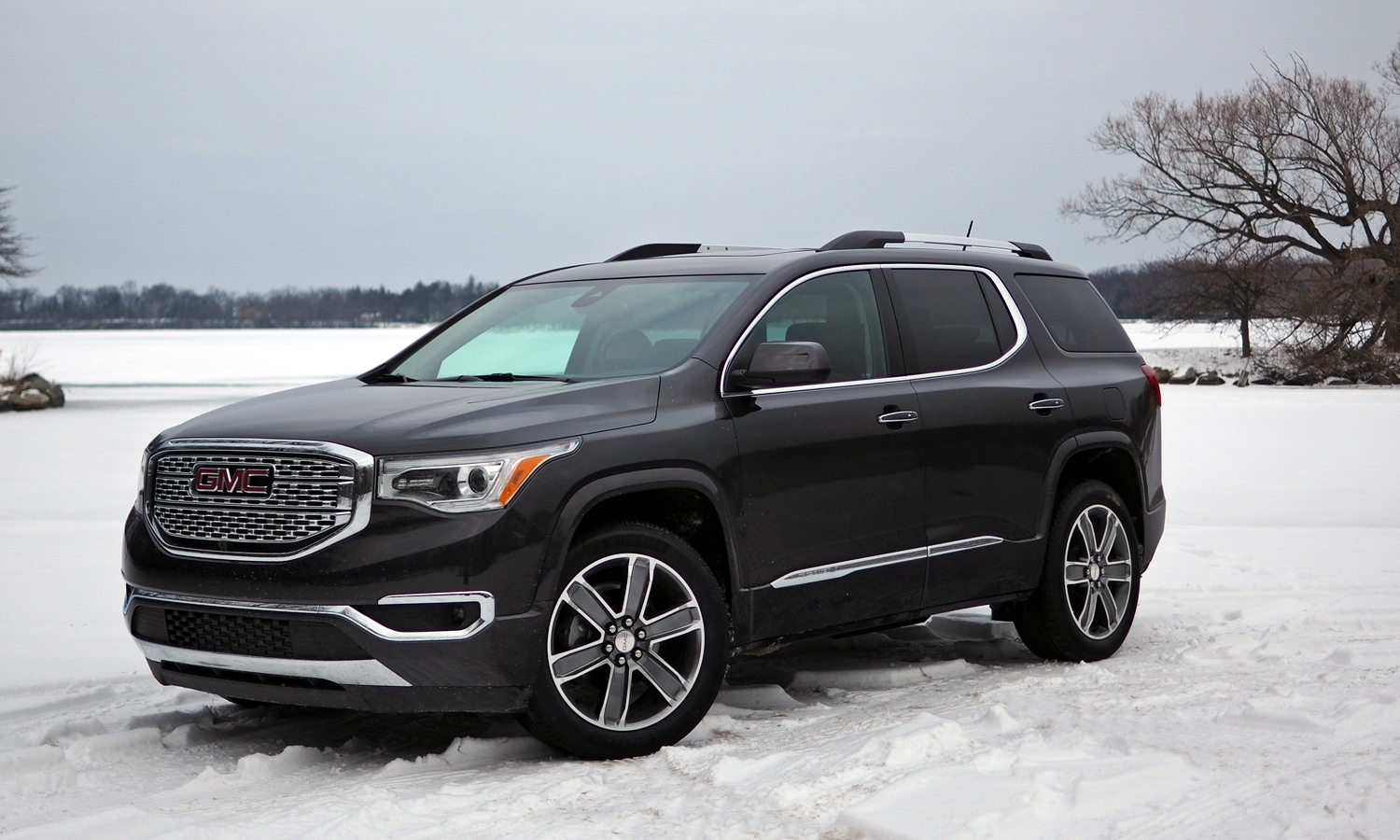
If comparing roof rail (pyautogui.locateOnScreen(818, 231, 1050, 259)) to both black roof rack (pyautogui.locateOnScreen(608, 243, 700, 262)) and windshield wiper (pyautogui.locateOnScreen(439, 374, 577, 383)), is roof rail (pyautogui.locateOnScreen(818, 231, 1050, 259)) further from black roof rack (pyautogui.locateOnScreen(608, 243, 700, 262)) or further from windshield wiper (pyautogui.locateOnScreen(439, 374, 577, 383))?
windshield wiper (pyautogui.locateOnScreen(439, 374, 577, 383))

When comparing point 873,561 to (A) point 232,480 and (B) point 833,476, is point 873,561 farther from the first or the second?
(A) point 232,480

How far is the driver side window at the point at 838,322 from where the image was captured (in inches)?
223

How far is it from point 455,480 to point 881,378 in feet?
6.71

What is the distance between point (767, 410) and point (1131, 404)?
8.50ft

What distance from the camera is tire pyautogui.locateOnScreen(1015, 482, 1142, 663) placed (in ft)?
21.8

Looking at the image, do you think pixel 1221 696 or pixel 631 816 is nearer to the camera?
pixel 631 816

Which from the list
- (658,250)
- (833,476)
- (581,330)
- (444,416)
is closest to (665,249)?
(658,250)

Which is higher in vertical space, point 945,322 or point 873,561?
point 945,322

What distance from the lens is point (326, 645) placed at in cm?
452

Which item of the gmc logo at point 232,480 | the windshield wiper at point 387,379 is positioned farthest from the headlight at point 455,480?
the windshield wiper at point 387,379

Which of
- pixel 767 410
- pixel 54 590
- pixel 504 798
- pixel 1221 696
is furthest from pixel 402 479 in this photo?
pixel 54 590

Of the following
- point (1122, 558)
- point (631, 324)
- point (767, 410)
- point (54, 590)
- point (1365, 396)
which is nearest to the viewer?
point (767, 410)

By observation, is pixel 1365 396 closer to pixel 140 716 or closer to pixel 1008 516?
pixel 1008 516

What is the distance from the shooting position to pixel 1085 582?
680cm
